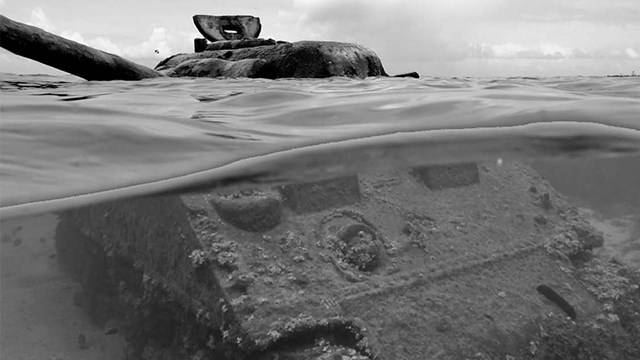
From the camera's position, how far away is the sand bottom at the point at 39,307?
3.98 meters

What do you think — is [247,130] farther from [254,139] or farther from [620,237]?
[620,237]

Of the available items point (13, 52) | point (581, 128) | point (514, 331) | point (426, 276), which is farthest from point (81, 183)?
point (13, 52)

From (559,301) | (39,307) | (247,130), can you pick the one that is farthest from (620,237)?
(39,307)

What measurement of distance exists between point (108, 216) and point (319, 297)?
2.12 metres

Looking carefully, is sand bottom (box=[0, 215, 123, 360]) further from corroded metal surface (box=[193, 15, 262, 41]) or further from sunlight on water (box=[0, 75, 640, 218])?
corroded metal surface (box=[193, 15, 262, 41])

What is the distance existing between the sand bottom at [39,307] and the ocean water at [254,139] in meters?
0.02

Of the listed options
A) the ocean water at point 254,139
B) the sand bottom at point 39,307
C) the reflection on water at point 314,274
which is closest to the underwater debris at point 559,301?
the reflection on water at point 314,274

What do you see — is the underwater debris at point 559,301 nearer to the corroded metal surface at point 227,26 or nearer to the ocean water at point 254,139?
the ocean water at point 254,139

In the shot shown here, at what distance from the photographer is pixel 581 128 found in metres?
5.33

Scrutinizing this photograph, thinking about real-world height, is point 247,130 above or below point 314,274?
above

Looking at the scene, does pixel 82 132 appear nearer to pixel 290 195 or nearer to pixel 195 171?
pixel 195 171

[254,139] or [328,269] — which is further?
[254,139]

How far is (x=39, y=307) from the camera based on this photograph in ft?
13.9

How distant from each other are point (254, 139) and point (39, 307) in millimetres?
2259
